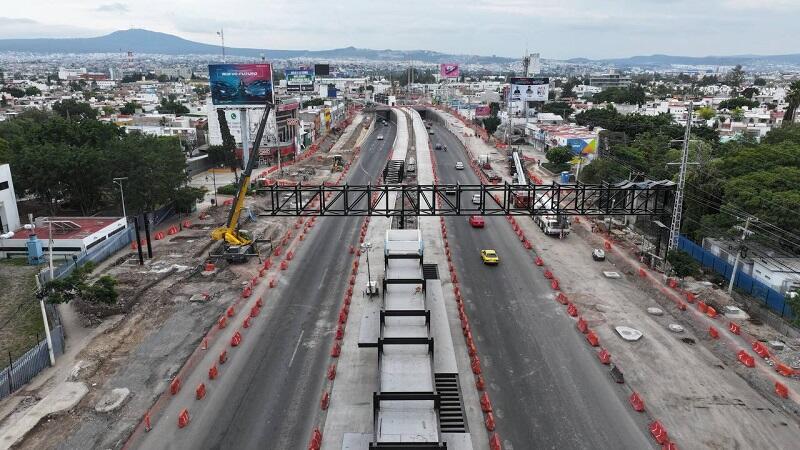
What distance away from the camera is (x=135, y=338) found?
3162 centimetres

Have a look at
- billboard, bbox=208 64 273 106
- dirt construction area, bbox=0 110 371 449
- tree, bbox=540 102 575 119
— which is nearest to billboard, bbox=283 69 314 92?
tree, bbox=540 102 575 119

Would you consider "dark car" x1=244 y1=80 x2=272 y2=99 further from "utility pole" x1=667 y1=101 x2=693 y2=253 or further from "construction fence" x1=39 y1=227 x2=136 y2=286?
"utility pole" x1=667 y1=101 x2=693 y2=253

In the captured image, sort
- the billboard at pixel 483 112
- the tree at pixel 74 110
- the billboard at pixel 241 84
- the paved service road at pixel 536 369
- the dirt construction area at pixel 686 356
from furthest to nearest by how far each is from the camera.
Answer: the billboard at pixel 483 112, the tree at pixel 74 110, the billboard at pixel 241 84, the dirt construction area at pixel 686 356, the paved service road at pixel 536 369

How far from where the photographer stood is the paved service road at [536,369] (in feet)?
75.3

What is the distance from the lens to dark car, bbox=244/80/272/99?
67.8 m

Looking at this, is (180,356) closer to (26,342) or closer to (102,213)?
(26,342)

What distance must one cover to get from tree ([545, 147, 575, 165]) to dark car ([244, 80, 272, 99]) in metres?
44.7

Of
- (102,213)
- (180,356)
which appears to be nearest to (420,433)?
(180,356)

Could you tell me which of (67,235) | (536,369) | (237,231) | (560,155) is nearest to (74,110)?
(67,235)

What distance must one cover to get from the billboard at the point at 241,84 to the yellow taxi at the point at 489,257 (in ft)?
126

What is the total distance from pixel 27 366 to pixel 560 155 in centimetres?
7410

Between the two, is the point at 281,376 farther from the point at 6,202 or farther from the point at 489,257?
the point at 6,202

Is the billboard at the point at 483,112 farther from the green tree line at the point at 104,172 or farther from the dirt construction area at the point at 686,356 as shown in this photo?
the dirt construction area at the point at 686,356

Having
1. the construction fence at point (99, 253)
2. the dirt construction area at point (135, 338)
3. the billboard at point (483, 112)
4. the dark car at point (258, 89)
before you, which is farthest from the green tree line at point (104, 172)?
the billboard at point (483, 112)
